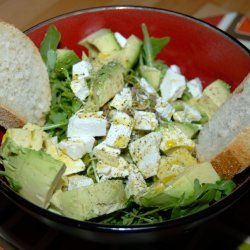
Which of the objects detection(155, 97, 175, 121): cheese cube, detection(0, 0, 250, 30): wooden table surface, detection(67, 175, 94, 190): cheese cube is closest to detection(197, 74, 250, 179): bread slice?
detection(155, 97, 175, 121): cheese cube

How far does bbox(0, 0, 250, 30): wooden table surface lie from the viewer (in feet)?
6.12

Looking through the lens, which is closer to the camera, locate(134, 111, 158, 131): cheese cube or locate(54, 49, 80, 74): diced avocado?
locate(134, 111, 158, 131): cheese cube

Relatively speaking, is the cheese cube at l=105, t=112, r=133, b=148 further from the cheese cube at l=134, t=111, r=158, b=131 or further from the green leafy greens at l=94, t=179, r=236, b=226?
the green leafy greens at l=94, t=179, r=236, b=226

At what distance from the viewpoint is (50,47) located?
4.54 feet

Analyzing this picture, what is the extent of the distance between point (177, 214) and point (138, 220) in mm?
103

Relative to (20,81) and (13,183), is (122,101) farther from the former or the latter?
(13,183)

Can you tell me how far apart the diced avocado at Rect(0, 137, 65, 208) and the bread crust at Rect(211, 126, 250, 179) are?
39cm

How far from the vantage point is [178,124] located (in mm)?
1306

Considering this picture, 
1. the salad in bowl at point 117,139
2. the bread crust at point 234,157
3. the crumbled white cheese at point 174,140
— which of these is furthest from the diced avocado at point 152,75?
the bread crust at point 234,157

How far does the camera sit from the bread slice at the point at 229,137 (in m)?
1.13

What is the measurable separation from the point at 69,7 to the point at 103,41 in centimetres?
60

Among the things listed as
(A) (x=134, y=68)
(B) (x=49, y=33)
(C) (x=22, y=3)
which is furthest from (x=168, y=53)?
(C) (x=22, y=3)

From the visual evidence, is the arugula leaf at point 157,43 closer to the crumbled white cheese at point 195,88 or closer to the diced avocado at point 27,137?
the crumbled white cheese at point 195,88

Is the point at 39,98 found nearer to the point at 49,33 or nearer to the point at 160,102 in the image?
the point at 49,33
